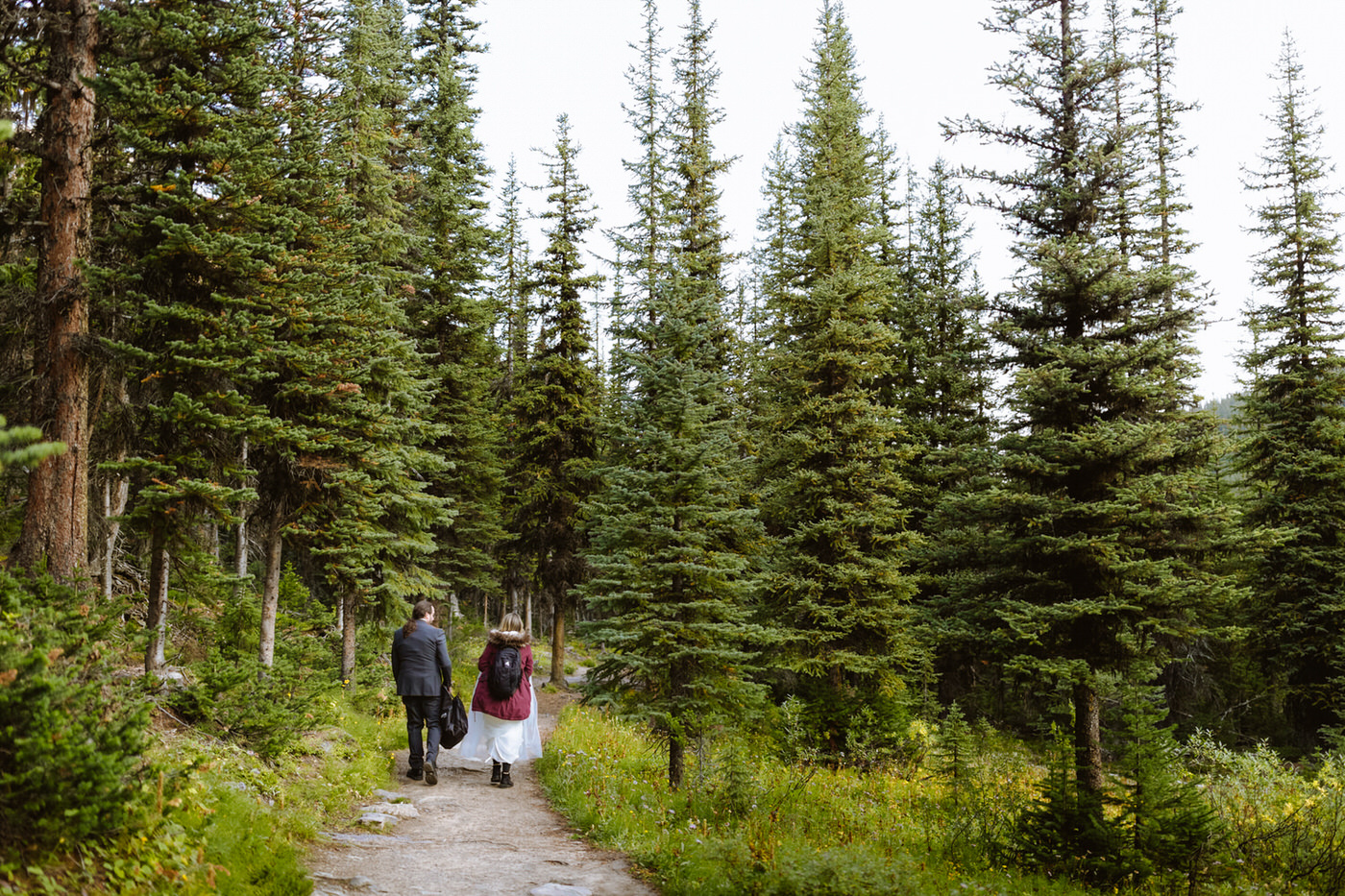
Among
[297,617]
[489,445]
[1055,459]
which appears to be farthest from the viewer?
[489,445]

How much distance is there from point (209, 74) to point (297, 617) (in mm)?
10966

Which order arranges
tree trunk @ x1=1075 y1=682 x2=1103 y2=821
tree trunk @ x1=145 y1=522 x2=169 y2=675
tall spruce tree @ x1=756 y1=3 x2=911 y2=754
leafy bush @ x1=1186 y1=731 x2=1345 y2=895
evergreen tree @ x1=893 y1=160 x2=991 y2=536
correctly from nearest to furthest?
leafy bush @ x1=1186 y1=731 x2=1345 y2=895, tree trunk @ x1=145 y1=522 x2=169 y2=675, tree trunk @ x1=1075 y1=682 x2=1103 y2=821, tall spruce tree @ x1=756 y1=3 x2=911 y2=754, evergreen tree @ x1=893 y1=160 x2=991 y2=536

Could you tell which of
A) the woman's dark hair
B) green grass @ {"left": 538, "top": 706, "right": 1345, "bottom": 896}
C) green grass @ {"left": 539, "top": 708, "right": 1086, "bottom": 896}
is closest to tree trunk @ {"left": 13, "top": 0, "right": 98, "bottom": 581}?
the woman's dark hair

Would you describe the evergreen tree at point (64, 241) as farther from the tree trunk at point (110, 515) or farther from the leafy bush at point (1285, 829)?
the leafy bush at point (1285, 829)

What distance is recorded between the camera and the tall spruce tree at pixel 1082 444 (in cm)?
1166

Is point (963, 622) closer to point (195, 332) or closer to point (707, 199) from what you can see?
point (195, 332)

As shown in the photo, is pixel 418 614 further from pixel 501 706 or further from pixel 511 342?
pixel 511 342

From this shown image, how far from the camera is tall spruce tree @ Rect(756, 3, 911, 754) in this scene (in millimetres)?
17281

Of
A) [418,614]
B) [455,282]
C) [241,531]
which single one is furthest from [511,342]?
[418,614]

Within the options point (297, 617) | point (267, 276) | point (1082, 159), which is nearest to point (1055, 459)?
point (1082, 159)

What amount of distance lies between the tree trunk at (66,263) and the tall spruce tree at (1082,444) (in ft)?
40.2

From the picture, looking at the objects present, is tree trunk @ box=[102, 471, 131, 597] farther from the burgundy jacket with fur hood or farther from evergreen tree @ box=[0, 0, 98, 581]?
the burgundy jacket with fur hood

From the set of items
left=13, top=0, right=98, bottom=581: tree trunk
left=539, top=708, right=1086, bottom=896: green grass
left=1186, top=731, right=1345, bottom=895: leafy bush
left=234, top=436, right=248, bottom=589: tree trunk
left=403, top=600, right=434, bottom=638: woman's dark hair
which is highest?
left=13, top=0, right=98, bottom=581: tree trunk

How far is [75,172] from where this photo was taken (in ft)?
28.7
